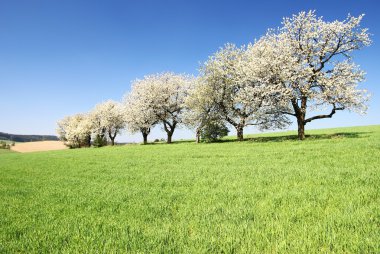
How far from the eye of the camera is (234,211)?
7336 mm

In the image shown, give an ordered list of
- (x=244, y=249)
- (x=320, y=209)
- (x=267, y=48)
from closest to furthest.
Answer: (x=244, y=249) → (x=320, y=209) → (x=267, y=48)

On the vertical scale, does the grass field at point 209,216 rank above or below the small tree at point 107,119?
below

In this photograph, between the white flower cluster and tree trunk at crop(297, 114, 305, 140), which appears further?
the white flower cluster

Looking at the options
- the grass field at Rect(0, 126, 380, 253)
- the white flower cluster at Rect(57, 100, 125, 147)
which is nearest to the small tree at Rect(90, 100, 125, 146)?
the white flower cluster at Rect(57, 100, 125, 147)

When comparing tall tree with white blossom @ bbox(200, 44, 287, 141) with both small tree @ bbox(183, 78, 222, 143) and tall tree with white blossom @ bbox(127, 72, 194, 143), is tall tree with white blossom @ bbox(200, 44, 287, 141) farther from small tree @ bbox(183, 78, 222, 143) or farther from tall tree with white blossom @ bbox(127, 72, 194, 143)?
tall tree with white blossom @ bbox(127, 72, 194, 143)

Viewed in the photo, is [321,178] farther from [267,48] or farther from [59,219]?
[267,48]

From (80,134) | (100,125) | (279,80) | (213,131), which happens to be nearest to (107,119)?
(100,125)

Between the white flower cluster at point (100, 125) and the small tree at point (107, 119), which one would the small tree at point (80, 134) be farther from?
the small tree at point (107, 119)

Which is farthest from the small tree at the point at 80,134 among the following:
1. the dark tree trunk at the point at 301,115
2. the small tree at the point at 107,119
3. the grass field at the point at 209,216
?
the grass field at the point at 209,216

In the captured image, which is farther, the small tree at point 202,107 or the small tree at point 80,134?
the small tree at point 80,134

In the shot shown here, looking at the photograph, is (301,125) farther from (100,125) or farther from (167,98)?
(100,125)

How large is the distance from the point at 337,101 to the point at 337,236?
3090 cm

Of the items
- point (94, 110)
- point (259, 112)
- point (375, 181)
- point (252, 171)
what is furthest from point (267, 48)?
point (94, 110)

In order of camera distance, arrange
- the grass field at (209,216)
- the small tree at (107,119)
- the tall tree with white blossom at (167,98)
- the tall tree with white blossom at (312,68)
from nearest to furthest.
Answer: the grass field at (209,216) → the tall tree with white blossom at (312,68) → the tall tree with white blossom at (167,98) → the small tree at (107,119)
